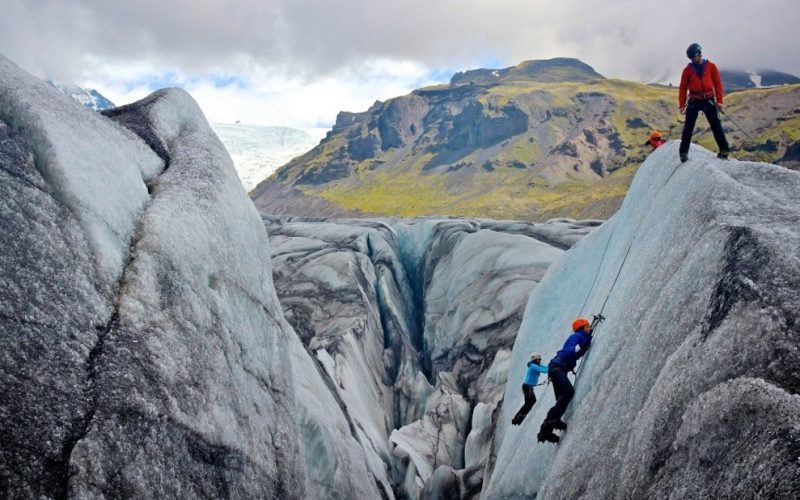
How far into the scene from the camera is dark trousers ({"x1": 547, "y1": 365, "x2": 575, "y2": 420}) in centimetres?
1245

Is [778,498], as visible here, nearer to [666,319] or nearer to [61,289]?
[666,319]

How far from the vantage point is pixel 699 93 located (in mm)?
13812

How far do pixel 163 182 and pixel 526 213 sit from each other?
16856 cm

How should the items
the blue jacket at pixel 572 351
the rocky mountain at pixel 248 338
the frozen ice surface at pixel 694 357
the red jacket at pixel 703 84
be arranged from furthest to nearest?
the red jacket at pixel 703 84, the blue jacket at pixel 572 351, the rocky mountain at pixel 248 338, the frozen ice surface at pixel 694 357

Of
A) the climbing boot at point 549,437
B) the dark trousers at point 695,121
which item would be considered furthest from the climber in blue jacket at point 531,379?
the dark trousers at point 695,121

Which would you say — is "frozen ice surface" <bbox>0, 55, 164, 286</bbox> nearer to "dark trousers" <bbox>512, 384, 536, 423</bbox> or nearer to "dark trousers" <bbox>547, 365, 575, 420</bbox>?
"dark trousers" <bbox>547, 365, 575, 420</bbox>

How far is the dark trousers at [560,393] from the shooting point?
12.4 m

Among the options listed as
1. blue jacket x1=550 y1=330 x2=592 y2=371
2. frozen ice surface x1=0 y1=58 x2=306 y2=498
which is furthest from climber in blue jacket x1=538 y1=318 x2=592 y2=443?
frozen ice surface x1=0 y1=58 x2=306 y2=498

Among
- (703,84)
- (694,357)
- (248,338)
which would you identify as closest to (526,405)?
(694,357)

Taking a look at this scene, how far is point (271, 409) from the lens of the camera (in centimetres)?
1458

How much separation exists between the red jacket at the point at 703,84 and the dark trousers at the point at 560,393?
24.5 feet

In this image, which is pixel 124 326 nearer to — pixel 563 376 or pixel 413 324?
pixel 563 376

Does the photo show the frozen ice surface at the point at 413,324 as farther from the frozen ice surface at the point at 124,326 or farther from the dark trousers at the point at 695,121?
the dark trousers at the point at 695,121

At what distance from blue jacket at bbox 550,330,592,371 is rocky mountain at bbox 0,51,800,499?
1.30 ft
